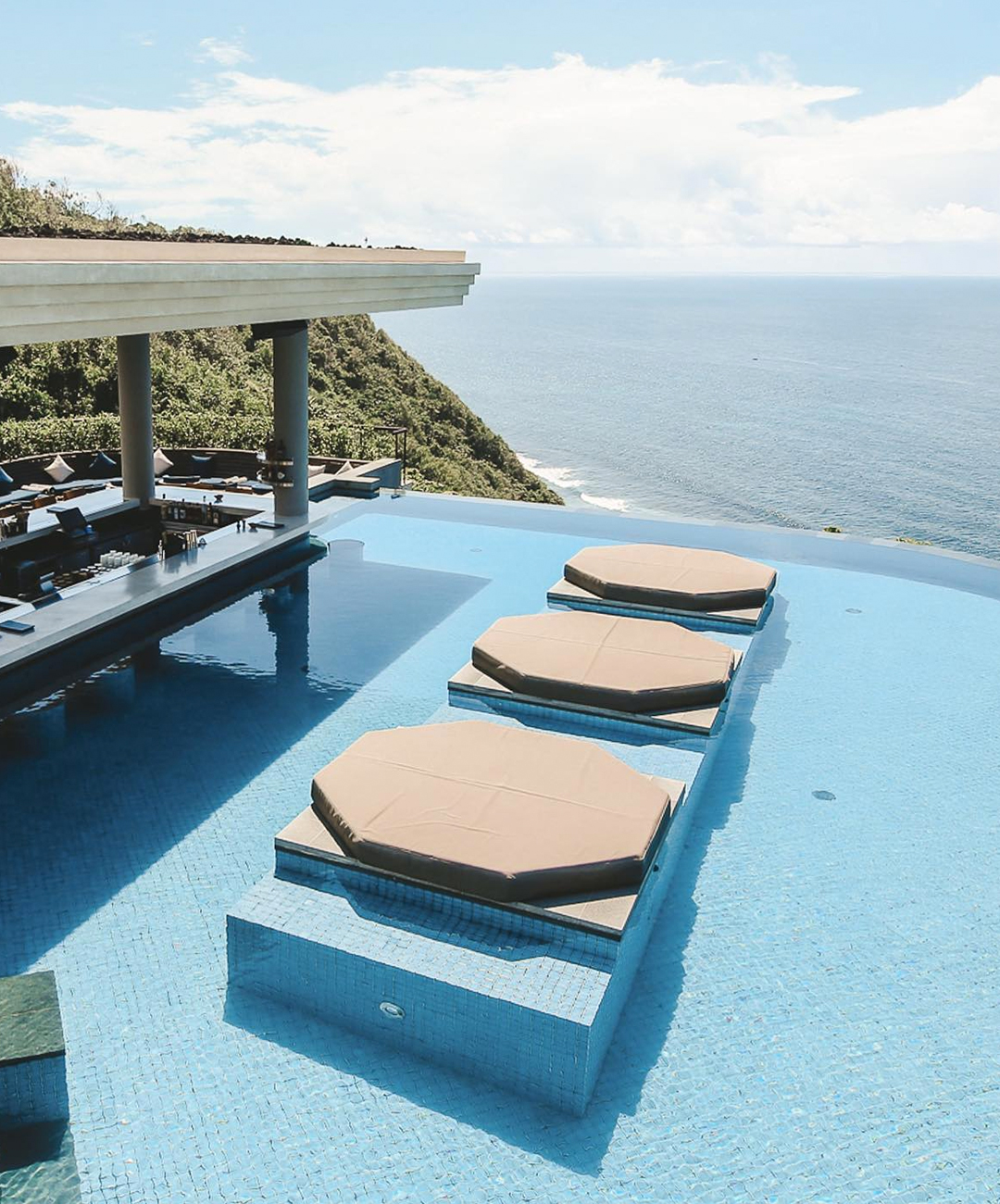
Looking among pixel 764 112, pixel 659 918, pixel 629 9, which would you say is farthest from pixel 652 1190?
pixel 764 112

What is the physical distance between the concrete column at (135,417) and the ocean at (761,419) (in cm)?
4080

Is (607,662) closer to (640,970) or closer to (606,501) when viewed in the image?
(640,970)

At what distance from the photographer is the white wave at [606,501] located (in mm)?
53219

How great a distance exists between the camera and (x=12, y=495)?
11969mm

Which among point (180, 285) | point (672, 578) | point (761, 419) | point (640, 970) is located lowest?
point (761, 419)

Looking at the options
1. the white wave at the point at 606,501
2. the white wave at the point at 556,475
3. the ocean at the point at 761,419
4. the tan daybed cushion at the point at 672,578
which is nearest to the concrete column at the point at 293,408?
the tan daybed cushion at the point at 672,578

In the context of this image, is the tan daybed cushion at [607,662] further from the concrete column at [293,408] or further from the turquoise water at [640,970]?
the concrete column at [293,408]

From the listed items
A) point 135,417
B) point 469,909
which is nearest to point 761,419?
point 135,417

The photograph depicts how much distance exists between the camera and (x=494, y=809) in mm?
5430

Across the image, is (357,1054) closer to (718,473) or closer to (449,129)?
(449,129)

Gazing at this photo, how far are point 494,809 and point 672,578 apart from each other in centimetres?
485

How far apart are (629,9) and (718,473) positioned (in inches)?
1680

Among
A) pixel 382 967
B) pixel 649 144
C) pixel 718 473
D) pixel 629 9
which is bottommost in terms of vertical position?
pixel 718 473

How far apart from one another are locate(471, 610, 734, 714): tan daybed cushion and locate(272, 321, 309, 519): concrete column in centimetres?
484
